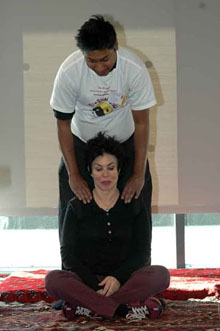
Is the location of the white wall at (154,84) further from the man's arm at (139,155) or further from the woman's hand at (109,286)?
the woman's hand at (109,286)

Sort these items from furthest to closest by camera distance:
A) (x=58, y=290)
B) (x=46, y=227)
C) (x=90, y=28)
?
(x=46, y=227) < (x=58, y=290) < (x=90, y=28)

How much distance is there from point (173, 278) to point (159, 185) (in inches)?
38.9

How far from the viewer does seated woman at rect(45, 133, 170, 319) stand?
8.63 ft

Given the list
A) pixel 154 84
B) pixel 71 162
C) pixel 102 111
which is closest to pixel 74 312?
pixel 71 162

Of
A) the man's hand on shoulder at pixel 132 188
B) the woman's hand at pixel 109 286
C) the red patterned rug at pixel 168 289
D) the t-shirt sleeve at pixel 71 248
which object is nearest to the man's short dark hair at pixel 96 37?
the man's hand on shoulder at pixel 132 188

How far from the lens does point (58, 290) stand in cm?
257

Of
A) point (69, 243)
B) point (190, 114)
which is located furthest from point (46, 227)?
point (69, 243)

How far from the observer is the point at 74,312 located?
259cm

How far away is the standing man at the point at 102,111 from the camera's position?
2.62 metres

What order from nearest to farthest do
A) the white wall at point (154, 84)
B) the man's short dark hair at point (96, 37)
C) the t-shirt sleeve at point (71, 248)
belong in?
the man's short dark hair at point (96, 37) → the t-shirt sleeve at point (71, 248) → the white wall at point (154, 84)

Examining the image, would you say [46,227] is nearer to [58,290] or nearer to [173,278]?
[173,278]

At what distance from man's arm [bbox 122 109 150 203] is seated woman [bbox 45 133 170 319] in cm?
4

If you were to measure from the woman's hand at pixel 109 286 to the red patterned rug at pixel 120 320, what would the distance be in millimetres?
110

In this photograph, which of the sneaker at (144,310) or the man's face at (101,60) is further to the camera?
the sneaker at (144,310)
